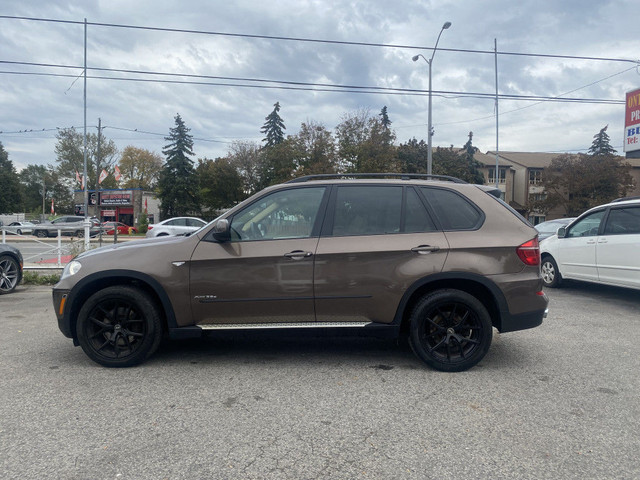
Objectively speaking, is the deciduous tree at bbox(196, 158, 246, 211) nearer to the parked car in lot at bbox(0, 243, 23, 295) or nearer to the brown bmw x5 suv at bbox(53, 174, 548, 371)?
the parked car in lot at bbox(0, 243, 23, 295)

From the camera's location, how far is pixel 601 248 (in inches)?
297

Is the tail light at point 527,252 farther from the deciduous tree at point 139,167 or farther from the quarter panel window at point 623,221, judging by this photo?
the deciduous tree at point 139,167

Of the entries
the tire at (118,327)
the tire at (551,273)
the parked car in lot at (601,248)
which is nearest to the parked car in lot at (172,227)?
the tire at (551,273)

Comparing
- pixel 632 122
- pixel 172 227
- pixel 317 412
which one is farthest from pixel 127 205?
pixel 317 412

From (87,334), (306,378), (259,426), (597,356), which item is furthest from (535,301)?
(87,334)

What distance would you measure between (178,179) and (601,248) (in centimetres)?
4619

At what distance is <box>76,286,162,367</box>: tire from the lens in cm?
413

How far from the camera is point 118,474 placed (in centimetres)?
252

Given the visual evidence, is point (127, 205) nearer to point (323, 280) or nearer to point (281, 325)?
point (281, 325)

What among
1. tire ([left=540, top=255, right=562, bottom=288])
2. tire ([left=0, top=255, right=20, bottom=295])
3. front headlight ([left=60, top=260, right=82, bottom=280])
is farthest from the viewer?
tire ([left=540, top=255, right=562, bottom=288])

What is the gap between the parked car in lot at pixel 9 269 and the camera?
8227 millimetres

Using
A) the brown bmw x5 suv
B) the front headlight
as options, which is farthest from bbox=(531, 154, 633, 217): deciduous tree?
the front headlight

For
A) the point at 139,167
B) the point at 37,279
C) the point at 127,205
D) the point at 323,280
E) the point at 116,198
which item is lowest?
the point at 37,279

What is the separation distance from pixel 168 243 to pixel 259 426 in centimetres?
195
